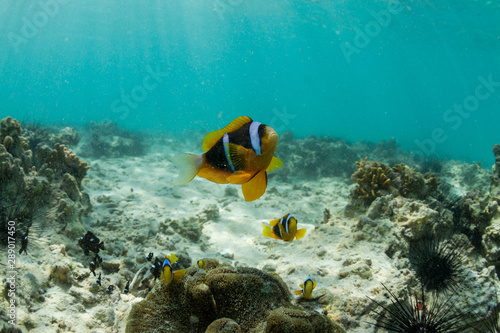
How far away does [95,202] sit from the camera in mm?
6758

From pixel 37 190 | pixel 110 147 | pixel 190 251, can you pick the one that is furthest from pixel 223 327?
pixel 110 147

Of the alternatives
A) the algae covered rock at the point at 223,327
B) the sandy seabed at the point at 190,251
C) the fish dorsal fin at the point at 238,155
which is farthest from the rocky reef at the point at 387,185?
the fish dorsal fin at the point at 238,155

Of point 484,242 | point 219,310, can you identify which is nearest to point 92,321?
point 219,310

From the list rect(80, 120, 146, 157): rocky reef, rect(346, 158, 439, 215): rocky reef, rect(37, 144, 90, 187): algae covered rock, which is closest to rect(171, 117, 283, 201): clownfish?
rect(346, 158, 439, 215): rocky reef

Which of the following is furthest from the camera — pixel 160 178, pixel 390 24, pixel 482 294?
pixel 390 24

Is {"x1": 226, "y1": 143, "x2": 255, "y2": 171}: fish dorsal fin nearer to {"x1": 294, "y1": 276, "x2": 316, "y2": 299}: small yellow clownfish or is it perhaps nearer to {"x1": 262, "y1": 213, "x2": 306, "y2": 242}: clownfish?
{"x1": 262, "y1": 213, "x2": 306, "y2": 242}: clownfish

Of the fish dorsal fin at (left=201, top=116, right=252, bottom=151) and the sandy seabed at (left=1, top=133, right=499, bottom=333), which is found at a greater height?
the fish dorsal fin at (left=201, top=116, right=252, bottom=151)

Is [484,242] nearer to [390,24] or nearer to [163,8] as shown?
[390,24]

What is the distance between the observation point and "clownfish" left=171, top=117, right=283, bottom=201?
1.13 meters

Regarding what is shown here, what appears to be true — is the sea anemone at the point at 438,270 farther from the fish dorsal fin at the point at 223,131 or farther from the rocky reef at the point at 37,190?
the rocky reef at the point at 37,190

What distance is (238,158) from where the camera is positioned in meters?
1.12

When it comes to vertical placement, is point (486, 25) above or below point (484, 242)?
above

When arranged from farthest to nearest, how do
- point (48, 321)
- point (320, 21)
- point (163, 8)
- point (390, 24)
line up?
point (163, 8), point (320, 21), point (390, 24), point (48, 321)

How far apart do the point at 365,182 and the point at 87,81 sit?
17360 centimetres
